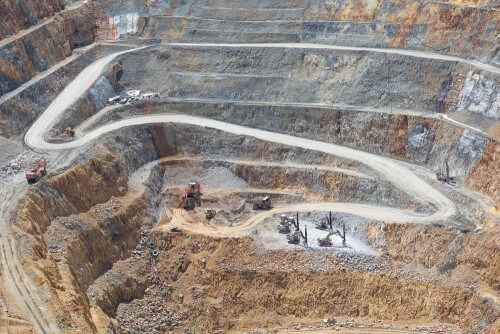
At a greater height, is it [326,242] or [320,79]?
[320,79]

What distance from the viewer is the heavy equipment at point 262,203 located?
2145 inches

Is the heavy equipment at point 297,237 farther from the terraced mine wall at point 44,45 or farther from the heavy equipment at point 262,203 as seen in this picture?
the terraced mine wall at point 44,45

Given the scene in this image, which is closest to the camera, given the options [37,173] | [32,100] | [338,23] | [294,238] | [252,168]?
[37,173]

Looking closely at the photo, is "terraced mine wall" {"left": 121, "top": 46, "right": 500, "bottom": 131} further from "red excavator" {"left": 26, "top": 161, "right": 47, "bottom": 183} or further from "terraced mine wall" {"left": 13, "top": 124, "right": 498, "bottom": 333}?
"red excavator" {"left": 26, "top": 161, "right": 47, "bottom": 183}

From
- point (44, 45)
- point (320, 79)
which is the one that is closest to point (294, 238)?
point (320, 79)

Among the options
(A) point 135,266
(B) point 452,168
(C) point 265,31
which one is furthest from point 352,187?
(C) point 265,31

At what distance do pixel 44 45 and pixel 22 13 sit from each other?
4.45m

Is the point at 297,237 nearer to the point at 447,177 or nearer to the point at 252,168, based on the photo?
the point at 252,168

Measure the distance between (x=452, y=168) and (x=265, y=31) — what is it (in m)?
29.7

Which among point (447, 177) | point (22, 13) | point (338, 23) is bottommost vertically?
point (447, 177)

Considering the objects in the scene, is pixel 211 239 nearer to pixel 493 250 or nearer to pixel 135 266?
pixel 135 266

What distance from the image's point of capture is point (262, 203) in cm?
5450

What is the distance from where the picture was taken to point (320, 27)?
2726 inches

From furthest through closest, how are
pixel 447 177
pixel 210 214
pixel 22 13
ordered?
pixel 22 13 < pixel 210 214 < pixel 447 177
